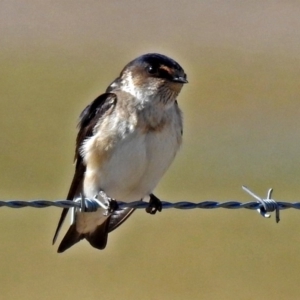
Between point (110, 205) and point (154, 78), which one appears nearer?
point (110, 205)

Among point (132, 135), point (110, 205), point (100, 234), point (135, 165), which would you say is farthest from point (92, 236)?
point (132, 135)

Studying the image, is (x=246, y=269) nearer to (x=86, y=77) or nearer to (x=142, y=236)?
(x=142, y=236)

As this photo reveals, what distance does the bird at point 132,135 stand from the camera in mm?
5773

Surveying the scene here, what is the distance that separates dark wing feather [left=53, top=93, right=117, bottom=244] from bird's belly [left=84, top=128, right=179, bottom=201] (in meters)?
0.12

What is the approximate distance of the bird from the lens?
227 inches

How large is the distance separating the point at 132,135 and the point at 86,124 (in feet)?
1.46

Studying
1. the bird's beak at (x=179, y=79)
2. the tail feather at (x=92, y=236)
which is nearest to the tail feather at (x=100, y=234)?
the tail feather at (x=92, y=236)

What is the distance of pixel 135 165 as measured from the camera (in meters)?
5.78

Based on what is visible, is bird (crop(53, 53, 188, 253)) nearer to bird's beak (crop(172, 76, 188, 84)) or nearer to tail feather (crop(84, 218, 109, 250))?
bird's beak (crop(172, 76, 188, 84))

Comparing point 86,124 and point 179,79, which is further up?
point 179,79

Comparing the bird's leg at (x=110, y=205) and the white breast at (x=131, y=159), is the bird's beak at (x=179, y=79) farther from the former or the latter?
the bird's leg at (x=110, y=205)

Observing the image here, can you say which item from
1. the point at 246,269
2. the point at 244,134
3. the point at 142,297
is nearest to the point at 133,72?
the point at 142,297

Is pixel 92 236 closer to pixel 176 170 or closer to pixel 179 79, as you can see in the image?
pixel 179 79

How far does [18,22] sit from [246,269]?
1786 centimetres
